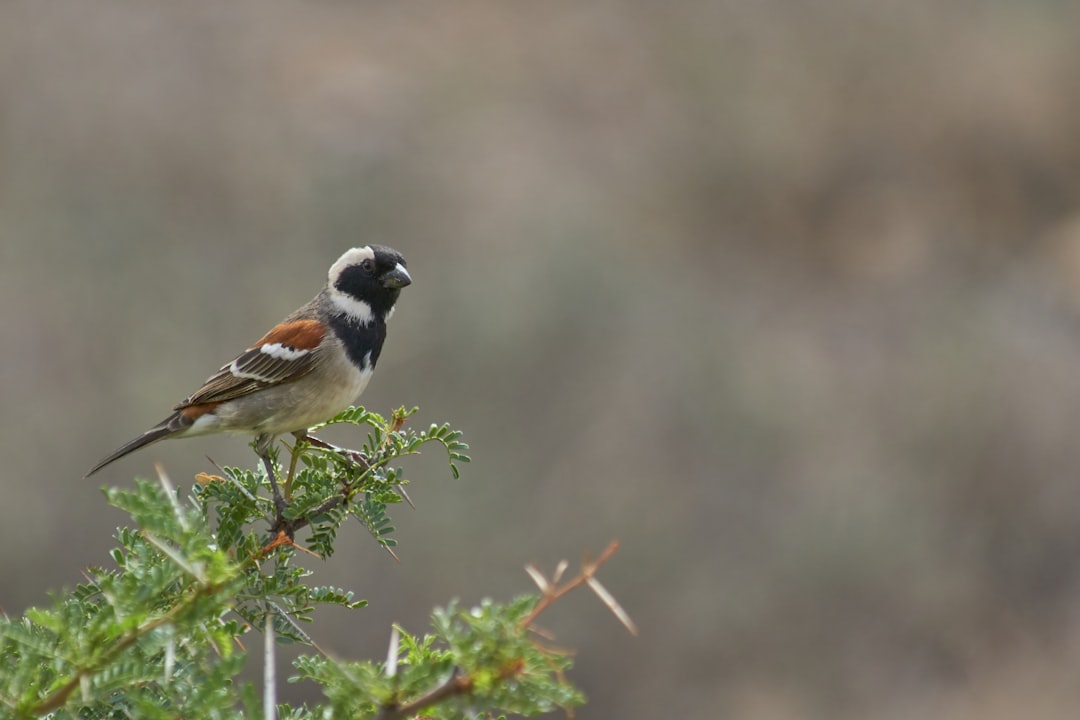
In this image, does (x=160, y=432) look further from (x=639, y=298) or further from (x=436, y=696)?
(x=639, y=298)

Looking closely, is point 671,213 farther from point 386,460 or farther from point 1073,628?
point 386,460

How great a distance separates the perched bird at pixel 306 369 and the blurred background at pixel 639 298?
5840mm

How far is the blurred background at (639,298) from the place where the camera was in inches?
457

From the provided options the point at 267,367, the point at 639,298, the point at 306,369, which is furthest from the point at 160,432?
the point at 639,298

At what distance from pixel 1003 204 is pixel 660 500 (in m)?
6.51

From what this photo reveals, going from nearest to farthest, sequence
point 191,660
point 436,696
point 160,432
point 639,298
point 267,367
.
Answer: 1. point 436,696
2. point 191,660
3. point 160,432
4. point 267,367
5. point 639,298

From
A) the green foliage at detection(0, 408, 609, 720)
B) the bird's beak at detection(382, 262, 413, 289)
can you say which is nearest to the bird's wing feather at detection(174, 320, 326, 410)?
the bird's beak at detection(382, 262, 413, 289)

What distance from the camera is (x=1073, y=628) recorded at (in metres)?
11.6

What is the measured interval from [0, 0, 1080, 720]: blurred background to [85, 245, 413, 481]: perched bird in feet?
19.2

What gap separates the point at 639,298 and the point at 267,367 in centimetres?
909

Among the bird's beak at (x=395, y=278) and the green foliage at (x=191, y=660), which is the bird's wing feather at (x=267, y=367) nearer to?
the bird's beak at (x=395, y=278)

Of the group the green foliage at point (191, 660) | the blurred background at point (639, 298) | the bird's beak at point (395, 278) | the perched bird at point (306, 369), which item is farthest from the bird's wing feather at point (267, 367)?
the blurred background at point (639, 298)

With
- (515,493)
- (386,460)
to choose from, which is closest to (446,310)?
(515,493)

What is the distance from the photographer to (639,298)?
1395 cm
